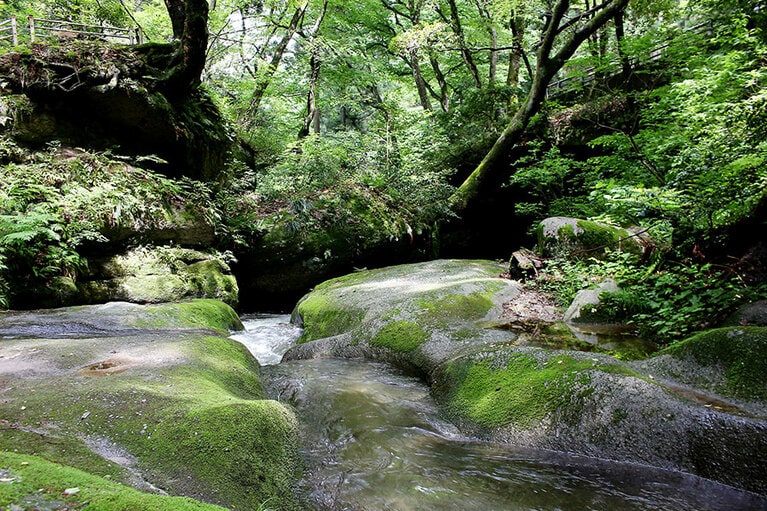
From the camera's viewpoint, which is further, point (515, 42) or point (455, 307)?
point (515, 42)

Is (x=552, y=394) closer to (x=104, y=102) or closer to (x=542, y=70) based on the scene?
(x=104, y=102)

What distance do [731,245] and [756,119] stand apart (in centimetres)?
166

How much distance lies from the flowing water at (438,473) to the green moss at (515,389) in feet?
0.85

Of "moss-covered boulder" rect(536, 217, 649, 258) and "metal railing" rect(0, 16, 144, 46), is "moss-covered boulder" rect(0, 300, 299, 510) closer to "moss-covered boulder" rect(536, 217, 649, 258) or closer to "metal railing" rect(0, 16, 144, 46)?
"moss-covered boulder" rect(536, 217, 649, 258)

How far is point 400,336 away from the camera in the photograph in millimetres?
5867

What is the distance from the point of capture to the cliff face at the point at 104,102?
7.72 metres

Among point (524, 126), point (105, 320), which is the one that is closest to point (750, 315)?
point (105, 320)

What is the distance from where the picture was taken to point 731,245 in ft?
16.4

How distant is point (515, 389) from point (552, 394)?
354 millimetres

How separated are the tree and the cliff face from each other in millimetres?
8347

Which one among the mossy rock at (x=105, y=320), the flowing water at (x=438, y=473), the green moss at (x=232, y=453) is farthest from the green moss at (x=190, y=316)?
the green moss at (x=232, y=453)

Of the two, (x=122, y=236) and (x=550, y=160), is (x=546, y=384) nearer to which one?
(x=122, y=236)

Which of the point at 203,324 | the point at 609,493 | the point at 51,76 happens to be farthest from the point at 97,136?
the point at 609,493

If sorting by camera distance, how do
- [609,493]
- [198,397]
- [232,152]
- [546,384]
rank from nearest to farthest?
[609,493] < [198,397] < [546,384] < [232,152]
